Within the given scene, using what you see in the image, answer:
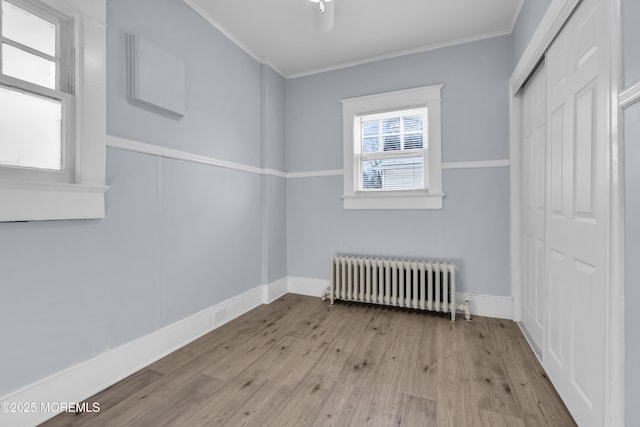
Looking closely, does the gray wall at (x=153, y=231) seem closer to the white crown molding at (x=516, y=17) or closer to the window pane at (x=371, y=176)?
the window pane at (x=371, y=176)

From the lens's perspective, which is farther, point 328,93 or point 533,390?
point 328,93

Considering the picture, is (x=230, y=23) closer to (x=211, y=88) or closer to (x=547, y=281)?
(x=211, y=88)

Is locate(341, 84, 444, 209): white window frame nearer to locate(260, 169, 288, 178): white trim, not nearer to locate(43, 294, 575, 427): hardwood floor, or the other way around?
locate(260, 169, 288, 178): white trim

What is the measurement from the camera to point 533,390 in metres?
1.76

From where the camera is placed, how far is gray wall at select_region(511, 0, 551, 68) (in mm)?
1945

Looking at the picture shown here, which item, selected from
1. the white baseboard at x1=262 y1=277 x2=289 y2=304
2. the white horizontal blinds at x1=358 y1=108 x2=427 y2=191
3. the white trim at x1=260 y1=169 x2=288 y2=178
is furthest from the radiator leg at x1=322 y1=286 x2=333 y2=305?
the white trim at x1=260 y1=169 x2=288 y2=178

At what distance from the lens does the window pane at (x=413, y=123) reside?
3215mm

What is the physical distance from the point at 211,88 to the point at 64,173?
1.45 meters

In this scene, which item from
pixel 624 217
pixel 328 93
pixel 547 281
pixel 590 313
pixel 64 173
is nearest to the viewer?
pixel 624 217

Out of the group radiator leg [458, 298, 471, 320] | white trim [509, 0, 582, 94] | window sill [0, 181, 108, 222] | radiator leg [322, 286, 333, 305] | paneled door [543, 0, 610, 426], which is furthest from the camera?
radiator leg [322, 286, 333, 305]

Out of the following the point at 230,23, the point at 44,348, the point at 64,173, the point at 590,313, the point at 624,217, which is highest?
the point at 230,23

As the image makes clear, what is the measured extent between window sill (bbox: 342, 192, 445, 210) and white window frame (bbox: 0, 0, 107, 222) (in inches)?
94.6

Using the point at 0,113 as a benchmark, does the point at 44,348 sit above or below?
below

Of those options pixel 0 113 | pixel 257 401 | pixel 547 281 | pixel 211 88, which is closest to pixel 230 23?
pixel 211 88
